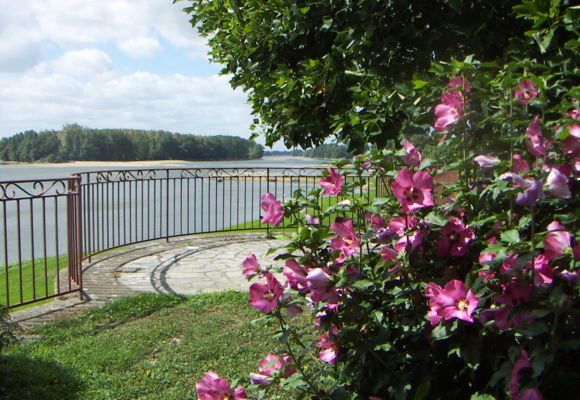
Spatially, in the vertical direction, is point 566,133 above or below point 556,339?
above

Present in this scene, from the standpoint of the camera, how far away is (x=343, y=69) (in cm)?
383

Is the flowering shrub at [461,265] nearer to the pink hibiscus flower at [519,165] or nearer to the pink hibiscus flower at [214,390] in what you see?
the pink hibiscus flower at [519,165]

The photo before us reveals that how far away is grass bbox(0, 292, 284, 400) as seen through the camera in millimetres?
3266

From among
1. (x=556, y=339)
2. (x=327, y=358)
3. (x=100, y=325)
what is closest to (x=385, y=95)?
(x=327, y=358)

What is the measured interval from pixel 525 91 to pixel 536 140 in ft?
0.90

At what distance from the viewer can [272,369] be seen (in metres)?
2.21

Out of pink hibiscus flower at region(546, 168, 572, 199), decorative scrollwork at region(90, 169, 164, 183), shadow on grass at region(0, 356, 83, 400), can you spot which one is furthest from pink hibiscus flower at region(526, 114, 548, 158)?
decorative scrollwork at region(90, 169, 164, 183)

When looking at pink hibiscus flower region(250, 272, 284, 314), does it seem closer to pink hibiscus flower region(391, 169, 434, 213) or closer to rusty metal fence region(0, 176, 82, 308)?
pink hibiscus flower region(391, 169, 434, 213)

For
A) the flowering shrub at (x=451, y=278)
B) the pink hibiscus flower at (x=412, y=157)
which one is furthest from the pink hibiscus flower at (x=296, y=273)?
the pink hibiscus flower at (x=412, y=157)

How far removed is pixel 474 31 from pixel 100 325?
12.4ft

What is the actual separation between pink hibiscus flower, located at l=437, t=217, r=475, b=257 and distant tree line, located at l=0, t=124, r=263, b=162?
2897 centimetres

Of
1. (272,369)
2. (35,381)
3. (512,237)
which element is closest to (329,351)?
(272,369)

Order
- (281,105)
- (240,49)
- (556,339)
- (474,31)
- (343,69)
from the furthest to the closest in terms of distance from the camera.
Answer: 1. (240,49)
2. (281,105)
3. (343,69)
4. (474,31)
5. (556,339)

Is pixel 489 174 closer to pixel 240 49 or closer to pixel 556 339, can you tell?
pixel 556 339
